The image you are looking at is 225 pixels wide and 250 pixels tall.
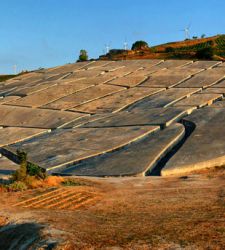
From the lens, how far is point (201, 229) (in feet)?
31.0

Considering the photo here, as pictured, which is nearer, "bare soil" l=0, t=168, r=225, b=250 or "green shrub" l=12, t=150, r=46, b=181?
"bare soil" l=0, t=168, r=225, b=250

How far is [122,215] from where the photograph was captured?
12.0 metres

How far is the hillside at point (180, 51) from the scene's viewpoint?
182 feet

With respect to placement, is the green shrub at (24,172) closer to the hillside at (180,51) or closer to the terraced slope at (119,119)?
the terraced slope at (119,119)

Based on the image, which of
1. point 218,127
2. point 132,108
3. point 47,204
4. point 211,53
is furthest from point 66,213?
point 211,53

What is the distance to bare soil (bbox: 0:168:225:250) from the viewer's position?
8.79 meters

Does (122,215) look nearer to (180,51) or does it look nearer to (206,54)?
(206,54)

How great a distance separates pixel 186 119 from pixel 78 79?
1771cm

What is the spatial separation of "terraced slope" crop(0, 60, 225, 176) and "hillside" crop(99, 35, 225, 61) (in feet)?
25.1

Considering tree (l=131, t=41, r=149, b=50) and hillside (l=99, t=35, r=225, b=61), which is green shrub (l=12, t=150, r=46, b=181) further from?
tree (l=131, t=41, r=149, b=50)

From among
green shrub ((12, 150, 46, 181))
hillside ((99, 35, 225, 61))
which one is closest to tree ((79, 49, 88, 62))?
hillside ((99, 35, 225, 61))

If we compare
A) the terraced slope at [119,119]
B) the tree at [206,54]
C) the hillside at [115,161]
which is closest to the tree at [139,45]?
the tree at [206,54]

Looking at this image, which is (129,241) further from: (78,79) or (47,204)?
(78,79)

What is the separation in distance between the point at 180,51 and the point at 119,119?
111ft
